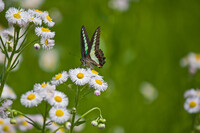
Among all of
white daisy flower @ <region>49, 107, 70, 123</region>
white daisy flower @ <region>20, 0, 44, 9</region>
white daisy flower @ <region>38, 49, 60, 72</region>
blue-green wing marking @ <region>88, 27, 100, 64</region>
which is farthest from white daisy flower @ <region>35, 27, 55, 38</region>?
white daisy flower @ <region>20, 0, 44, 9</region>

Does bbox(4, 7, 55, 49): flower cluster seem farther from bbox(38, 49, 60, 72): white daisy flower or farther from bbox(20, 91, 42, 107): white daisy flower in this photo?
bbox(38, 49, 60, 72): white daisy flower

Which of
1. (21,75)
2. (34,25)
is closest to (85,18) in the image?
(21,75)

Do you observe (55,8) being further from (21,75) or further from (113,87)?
(113,87)

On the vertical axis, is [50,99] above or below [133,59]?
below

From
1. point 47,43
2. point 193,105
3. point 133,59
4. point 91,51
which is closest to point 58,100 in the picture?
point 47,43

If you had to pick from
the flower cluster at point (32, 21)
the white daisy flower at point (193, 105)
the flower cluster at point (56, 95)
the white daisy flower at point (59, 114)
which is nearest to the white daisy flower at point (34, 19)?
the flower cluster at point (32, 21)

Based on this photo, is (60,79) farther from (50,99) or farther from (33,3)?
(33,3)
